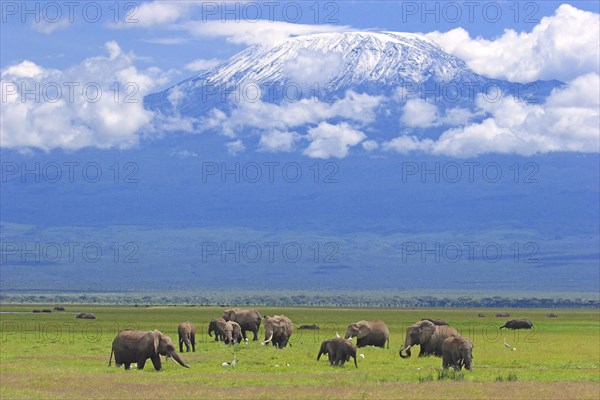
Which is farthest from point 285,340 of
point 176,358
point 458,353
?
point 458,353

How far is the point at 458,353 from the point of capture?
4059cm

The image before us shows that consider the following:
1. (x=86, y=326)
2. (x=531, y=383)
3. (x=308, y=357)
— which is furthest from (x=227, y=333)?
(x=86, y=326)

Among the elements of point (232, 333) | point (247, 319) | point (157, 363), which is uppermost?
point (247, 319)

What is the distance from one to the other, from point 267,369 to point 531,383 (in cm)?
1057

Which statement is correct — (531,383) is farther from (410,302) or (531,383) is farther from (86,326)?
(410,302)

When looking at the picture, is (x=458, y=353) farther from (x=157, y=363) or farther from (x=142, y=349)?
(x=142, y=349)

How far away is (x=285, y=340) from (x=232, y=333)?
328 centimetres

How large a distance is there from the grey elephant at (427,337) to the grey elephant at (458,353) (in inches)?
271

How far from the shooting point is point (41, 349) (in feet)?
178

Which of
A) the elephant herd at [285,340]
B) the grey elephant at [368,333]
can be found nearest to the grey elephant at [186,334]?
the elephant herd at [285,340]

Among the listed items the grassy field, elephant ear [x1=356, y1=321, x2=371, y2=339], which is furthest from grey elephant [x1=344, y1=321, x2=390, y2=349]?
the grassy field

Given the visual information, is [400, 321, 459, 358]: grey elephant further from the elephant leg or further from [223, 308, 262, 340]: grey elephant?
[223, 308, 262, 340]: grey elephant

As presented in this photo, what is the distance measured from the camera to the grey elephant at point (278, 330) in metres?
54.3

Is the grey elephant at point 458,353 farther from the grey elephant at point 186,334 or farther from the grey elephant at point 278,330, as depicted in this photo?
the grey elephant at point 186,334
